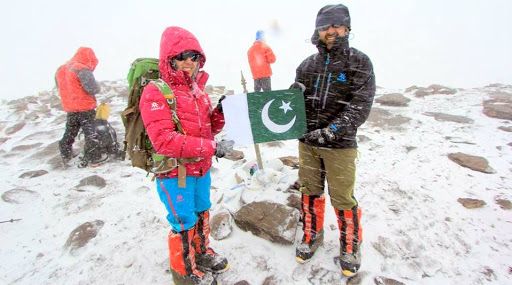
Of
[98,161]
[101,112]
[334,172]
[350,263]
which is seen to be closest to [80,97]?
[101,112]

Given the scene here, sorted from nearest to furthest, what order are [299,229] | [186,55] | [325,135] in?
[186,55]
[325,135]
[299,229]

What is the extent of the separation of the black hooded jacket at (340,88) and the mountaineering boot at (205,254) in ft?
5.72

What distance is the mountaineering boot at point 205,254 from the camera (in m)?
3.15

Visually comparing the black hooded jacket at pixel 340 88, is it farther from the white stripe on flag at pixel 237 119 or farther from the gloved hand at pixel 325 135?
the white stripe on flag at pixel 237 119

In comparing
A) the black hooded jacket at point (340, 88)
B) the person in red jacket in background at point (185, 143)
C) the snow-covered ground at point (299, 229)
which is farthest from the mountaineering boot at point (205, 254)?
the black hooded jacket at point (340, 88)

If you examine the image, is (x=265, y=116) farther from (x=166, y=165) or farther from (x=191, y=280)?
(x=191, y=280)

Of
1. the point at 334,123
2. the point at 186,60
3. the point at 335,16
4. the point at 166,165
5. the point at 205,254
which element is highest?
the point at 335,16

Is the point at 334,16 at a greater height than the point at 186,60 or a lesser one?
greater

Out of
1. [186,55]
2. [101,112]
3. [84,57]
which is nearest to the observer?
[186,55]

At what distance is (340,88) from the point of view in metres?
2.78

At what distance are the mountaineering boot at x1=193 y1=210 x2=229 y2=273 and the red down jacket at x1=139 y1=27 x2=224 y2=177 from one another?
771mm

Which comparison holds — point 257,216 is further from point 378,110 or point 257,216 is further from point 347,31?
point 378,110

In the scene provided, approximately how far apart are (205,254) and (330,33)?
299cm

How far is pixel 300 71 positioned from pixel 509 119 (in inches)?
319
